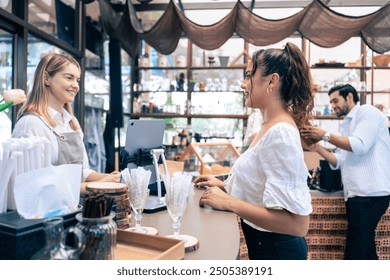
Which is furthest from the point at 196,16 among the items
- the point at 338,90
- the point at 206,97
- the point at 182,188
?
the point at 182,188

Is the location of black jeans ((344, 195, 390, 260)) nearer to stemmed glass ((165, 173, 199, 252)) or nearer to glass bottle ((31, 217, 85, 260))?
stemmed glass ((165, 173, 199, 252))

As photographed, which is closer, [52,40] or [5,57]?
[5,57]

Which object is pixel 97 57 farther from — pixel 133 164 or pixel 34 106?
pixel 133 164

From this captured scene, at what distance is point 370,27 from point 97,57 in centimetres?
290

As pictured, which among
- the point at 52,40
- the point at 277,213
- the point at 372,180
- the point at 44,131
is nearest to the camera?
the point at 277,213

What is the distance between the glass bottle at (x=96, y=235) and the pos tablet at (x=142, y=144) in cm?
67

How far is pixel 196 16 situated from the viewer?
473cm

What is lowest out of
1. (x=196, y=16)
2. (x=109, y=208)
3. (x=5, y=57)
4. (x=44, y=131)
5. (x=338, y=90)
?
(x=109, y=208)

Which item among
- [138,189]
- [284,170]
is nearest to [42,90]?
[138,189]

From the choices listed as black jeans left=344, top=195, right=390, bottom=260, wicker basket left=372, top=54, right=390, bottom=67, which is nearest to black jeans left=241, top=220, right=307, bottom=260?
black jeans left=344, top=195, right=390, bottom=260

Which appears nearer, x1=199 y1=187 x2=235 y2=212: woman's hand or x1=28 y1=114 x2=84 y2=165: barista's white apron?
x1=199 y1=187 x2=235 y2=212: woman's hand

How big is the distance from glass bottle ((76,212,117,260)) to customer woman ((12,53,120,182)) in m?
0.86

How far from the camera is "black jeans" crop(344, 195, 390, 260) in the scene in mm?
2486

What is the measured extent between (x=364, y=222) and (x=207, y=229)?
1.77 meters
